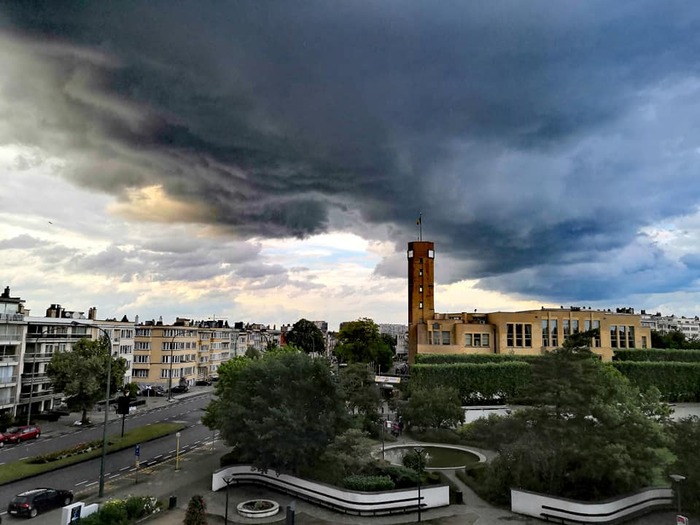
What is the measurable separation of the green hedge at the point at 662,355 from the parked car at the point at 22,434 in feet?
255

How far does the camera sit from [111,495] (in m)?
31.3

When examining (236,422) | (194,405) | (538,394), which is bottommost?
(194,405)

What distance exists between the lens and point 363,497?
2845 centimetres

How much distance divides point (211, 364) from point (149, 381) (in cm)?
2153

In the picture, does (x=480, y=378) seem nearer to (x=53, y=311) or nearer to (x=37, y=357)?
(x=37, y=357)

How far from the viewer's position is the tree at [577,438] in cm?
2845

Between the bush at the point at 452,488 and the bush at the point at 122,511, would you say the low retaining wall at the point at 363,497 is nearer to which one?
the bush at the point at 452,488

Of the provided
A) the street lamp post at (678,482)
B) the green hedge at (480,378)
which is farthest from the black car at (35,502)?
the green hedge at (480,378)

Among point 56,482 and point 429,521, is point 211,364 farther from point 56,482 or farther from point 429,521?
point 429,521

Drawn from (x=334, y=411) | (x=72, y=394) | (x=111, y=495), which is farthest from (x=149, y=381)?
(x=334, y=411)

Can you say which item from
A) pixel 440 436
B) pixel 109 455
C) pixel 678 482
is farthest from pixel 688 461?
pixel 109 455

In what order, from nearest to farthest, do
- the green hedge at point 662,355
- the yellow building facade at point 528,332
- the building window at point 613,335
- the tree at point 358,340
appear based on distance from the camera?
the green hedge at point 662,355 < the yellow building facade at point 528,332 < the building window at point 613,335 < the tree at point 358,340

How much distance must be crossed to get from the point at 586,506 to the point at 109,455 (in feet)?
120

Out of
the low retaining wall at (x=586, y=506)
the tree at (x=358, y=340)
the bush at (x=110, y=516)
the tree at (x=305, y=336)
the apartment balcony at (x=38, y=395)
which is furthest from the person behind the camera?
the tree at (x=305, y=336)
